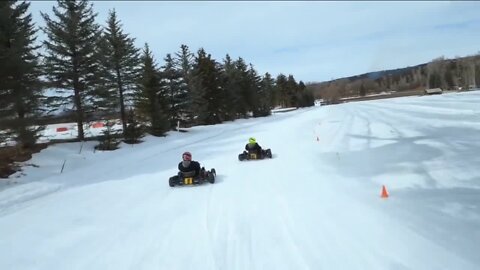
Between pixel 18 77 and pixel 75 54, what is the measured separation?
8.48 m

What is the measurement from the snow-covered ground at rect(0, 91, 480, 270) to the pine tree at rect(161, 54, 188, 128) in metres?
26.6

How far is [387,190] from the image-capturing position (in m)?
9.00

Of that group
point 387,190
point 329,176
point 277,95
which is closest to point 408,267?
point 387,190

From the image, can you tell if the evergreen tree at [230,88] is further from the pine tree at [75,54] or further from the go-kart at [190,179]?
the go-kart at [190,179]

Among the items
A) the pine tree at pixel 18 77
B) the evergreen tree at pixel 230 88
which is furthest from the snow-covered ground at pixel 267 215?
the evergreen tree at pixel 230 88

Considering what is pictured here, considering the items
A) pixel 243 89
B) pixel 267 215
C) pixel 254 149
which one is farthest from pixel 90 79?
pixel 243 89

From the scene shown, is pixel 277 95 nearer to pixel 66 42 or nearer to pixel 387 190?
pixel 66 42

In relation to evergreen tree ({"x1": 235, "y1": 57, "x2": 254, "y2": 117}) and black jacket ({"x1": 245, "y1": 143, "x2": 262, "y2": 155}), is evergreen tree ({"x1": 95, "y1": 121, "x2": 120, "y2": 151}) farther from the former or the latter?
evergreen tree ({"x1": 235, "y1": 57, "x2": 254, "y2": 117})

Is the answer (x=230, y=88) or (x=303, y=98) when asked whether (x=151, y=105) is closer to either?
(x=230, y=88)

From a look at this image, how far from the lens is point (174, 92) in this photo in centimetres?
4234

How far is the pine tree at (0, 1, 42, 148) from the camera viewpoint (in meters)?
16.8

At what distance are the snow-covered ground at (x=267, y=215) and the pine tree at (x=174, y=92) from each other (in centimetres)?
2663

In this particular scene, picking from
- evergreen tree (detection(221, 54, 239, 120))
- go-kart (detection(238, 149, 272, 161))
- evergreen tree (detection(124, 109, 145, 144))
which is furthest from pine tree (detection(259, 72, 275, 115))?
go-kart (detection(238, 149, 272, 161))

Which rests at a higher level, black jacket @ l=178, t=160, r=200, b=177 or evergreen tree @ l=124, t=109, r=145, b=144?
evergreen tree @ l=124, t=109, r=145, b=144
